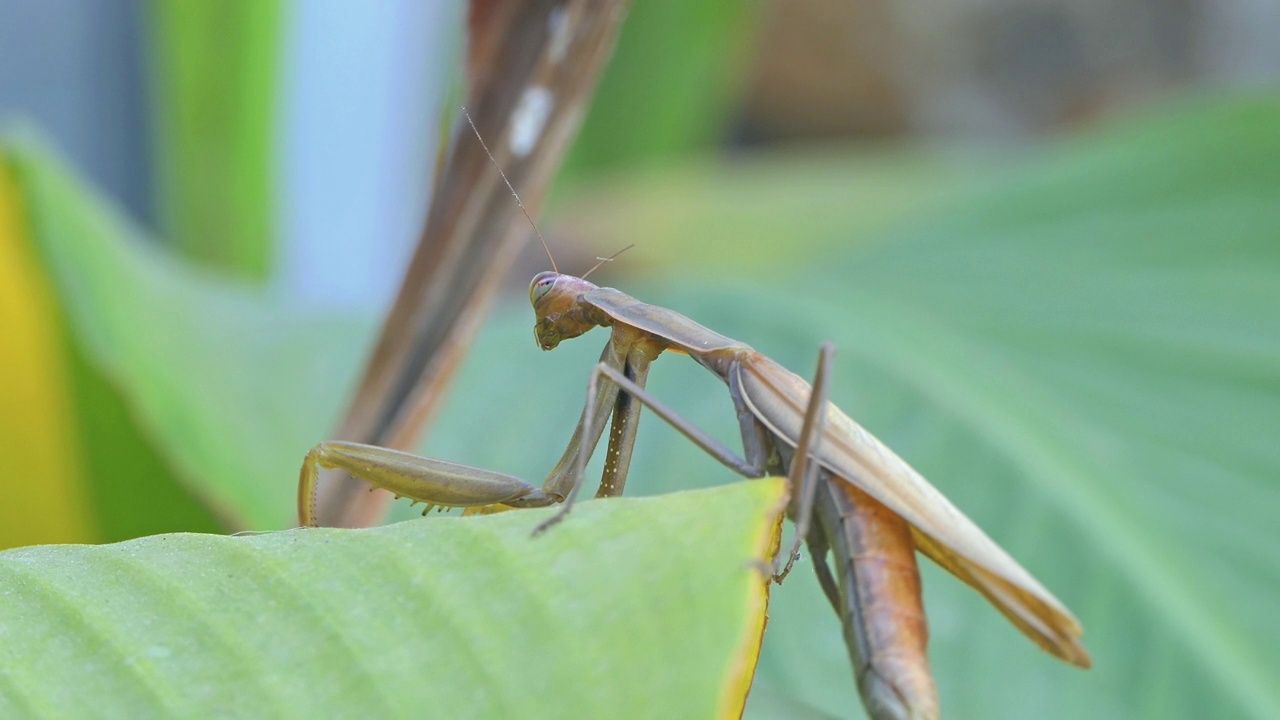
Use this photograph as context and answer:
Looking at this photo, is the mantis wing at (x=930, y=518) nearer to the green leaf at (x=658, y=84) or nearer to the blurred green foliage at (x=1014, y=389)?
the blurred green foliage at (x=1014, y=389)

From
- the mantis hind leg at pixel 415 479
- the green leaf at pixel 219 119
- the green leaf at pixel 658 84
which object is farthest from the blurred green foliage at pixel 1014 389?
the green leaf at pixel 658 84

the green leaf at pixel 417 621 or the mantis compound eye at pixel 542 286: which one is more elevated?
the mantis compound eye at pixel 542 286

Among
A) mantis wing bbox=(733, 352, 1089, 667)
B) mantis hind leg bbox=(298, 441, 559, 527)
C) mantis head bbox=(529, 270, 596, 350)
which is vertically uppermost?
mantis head bbox=(529, 270, 596, 350)

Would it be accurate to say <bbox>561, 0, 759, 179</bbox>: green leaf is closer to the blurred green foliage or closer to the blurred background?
the blurred background

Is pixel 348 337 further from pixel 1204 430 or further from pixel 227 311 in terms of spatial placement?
pixel 1204 430

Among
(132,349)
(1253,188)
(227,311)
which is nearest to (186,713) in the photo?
(132,349)

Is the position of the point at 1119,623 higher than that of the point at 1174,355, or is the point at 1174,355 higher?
the point at 1174,355

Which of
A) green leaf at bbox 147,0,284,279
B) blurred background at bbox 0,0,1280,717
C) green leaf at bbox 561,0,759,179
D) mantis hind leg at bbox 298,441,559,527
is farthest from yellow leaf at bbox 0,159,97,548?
green leaf at bbox 561,0,759,179
